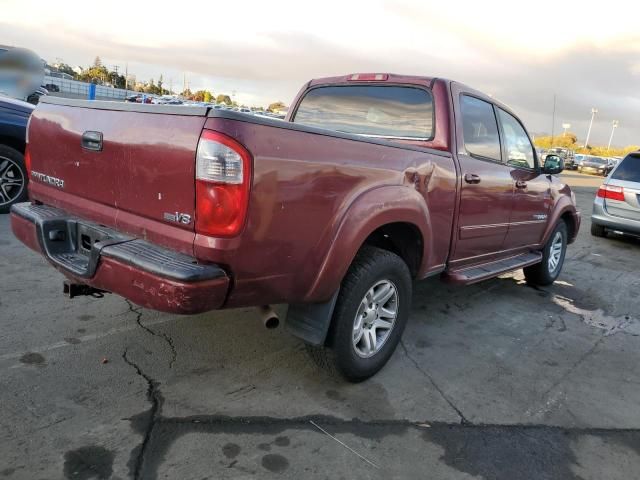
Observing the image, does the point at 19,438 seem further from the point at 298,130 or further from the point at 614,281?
the point at 614,281

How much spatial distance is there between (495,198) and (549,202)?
1.58 metres

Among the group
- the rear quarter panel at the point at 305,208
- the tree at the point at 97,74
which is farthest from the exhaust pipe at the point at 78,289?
the tree at the point at 97,74

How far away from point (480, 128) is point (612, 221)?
625 cm

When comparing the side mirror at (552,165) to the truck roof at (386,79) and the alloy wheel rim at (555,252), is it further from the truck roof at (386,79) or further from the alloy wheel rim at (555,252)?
the truck roof at (386,79)

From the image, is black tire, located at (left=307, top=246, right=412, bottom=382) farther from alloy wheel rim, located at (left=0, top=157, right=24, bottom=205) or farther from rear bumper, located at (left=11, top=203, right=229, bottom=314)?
alloy wheel rim, located at (left=0, top=157, right=24, bottom=205)

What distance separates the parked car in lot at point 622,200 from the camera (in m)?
8.95

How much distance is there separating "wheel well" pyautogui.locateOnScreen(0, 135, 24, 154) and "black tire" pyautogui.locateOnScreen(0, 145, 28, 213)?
92mm

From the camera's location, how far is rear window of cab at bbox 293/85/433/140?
13.3ft

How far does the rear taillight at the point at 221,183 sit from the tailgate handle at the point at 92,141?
812 millimetres

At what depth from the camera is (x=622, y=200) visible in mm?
9086

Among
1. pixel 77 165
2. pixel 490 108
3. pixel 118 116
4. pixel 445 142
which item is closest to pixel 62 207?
pixel 77 165

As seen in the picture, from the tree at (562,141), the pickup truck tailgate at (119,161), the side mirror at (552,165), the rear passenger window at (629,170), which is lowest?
the pickup truck tailgate at (119,161)

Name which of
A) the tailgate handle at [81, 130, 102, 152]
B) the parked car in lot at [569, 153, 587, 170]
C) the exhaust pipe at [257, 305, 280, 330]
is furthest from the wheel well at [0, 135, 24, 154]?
the parked car in lot at [569, 153, 587, 170]

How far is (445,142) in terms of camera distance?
12.6 feet
